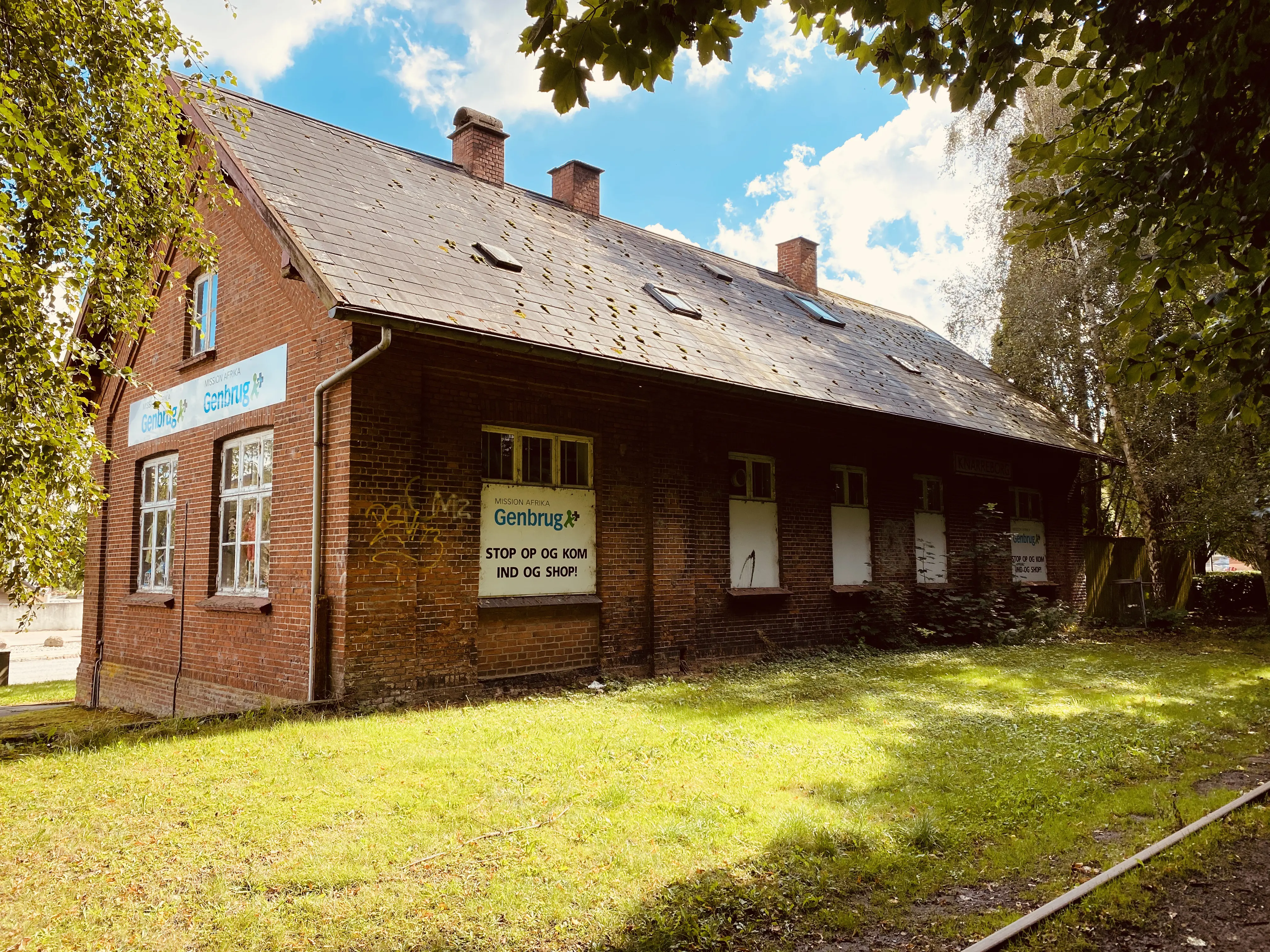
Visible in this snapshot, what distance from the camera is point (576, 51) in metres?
3.21

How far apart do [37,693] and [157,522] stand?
8.61 metres

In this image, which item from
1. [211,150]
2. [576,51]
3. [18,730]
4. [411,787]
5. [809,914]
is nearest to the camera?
[576,51]

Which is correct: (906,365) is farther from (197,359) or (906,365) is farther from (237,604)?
(237,604)

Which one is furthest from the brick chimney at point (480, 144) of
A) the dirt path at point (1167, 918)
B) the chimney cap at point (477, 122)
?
the dirt path at point (1167, 918)

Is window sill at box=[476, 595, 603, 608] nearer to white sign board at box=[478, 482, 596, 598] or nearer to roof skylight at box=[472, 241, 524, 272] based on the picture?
white sign board at box=[478, 482, 596, 598]

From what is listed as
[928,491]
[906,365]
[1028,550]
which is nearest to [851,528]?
[928,491]

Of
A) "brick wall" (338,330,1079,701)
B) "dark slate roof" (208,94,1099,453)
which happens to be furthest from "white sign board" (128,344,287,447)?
"brick wall" (338,330,1079,701)

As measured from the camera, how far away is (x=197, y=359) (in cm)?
1156

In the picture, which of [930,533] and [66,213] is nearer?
[66,213]

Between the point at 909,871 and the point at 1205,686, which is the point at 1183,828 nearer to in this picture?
the point at 909,871

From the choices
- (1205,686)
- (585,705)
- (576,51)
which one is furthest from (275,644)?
(1205,686)

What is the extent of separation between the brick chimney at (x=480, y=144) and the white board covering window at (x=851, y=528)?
24.9 feet

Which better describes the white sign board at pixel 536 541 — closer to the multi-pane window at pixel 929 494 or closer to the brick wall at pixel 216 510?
the brick wall at pixel 216 510

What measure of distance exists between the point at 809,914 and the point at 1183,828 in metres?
2.47
